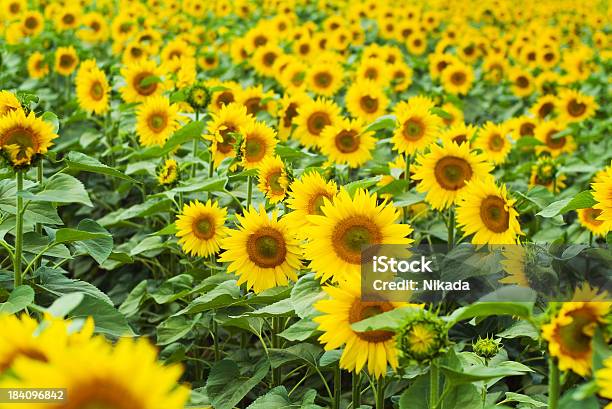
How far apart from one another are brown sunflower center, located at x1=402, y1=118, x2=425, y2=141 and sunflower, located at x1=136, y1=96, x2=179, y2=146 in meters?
0.94

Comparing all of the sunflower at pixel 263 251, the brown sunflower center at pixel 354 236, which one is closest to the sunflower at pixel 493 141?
the sunflower at pixel 263 251

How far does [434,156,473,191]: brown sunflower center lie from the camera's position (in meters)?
2.46

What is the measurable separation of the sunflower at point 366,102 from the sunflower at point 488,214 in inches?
57.7

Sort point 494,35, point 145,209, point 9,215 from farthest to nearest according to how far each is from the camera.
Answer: point 494,35 < point 145,209 < point 9,215

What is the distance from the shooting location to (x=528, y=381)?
2.36 m

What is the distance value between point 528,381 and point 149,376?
1.80 metres

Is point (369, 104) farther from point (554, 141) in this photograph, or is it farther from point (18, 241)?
point (18, 241)

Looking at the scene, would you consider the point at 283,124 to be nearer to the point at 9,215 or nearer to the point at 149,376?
the point at 9,215

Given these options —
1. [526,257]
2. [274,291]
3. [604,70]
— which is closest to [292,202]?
[274,291]

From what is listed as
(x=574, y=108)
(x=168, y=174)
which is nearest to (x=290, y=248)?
(x=168, y=174)

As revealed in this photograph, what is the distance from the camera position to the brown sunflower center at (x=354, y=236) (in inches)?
66.0

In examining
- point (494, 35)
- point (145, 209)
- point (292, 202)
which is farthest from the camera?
point (494, 35)

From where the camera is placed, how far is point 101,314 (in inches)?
66.0

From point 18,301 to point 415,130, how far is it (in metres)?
1.70
